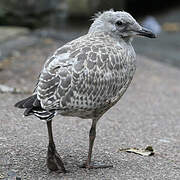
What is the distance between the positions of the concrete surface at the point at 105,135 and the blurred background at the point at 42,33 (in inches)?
2.2

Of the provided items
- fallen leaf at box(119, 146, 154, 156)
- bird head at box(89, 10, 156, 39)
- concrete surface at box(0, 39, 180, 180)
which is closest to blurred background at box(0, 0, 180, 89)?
concrete surface at box(0, 39, 180, 180)

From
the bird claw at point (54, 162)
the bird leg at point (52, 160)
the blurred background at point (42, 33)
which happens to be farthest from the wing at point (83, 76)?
the blurred background at point (42, 33)

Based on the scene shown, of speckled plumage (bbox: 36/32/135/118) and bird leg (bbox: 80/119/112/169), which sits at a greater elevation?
speckled plumage (bbox: 36/32/135/118)

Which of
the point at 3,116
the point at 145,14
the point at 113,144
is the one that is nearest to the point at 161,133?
the point at 113,144

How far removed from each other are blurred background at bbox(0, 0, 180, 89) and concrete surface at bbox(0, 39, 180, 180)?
0.18 feet

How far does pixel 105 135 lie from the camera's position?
20.6 feet

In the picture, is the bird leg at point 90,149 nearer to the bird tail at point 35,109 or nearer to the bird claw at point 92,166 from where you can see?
the bird claw at point 92,166

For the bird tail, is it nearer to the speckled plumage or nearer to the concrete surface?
the speckled plumage

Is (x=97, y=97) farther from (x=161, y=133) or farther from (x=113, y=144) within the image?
(x=161, y=133)

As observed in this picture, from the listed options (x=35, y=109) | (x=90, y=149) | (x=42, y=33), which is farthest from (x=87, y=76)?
(x=42, y=33)

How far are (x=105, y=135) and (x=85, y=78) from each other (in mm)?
1832

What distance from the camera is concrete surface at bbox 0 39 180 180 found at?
493 cm

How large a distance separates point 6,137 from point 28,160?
663mm

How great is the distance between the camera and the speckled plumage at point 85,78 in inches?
178
